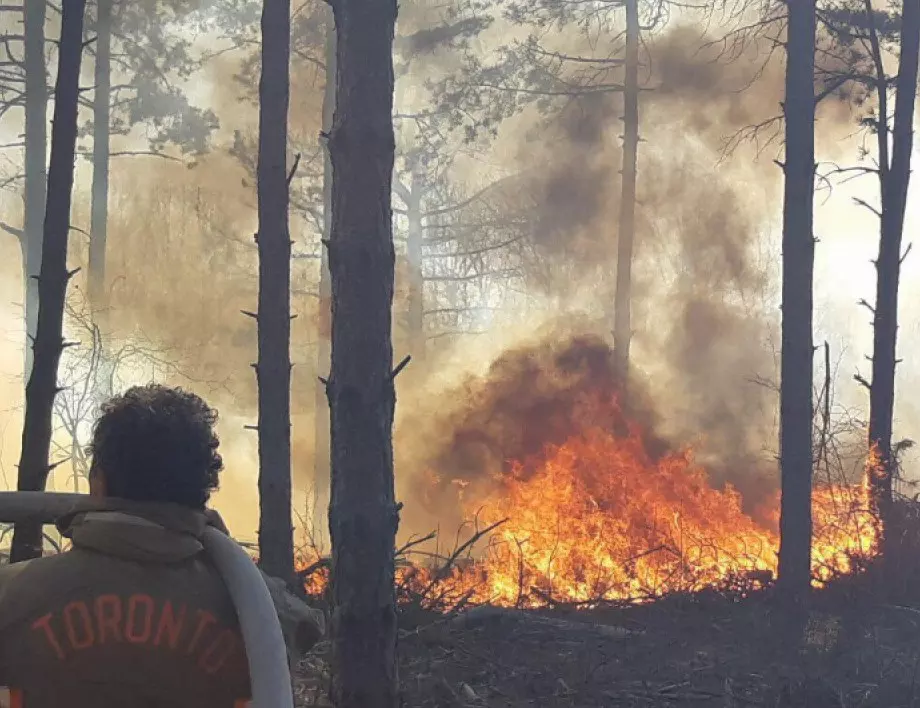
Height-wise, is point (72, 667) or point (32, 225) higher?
point (32, 225)

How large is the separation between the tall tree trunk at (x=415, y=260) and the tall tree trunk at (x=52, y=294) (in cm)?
1552

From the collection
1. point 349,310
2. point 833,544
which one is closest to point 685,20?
point 833,544

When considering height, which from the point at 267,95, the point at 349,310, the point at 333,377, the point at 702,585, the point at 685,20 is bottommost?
the point at 702,585

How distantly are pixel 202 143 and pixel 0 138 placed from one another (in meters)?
4.99

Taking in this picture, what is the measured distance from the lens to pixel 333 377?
5.11 meters

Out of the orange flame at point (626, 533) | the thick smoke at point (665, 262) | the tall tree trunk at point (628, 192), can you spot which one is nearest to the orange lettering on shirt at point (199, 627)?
the orange flame at point (626, 533)

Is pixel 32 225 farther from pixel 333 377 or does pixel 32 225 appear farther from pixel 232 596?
pixel 232 596

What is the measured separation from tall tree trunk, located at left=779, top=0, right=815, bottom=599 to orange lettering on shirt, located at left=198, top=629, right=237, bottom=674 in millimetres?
7574

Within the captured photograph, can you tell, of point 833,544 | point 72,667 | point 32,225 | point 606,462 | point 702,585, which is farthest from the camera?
point 32,225

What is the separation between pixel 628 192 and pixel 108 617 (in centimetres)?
1722

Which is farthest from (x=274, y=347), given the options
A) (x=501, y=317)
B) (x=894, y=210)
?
(x=501, y=317)

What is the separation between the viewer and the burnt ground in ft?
20.3

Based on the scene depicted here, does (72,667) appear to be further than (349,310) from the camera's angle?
No

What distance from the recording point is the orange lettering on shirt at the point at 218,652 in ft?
7.34
